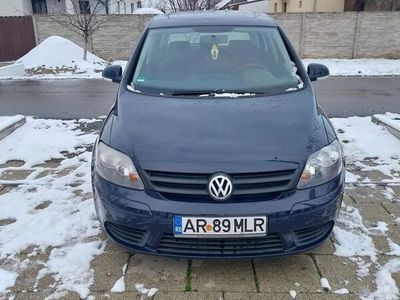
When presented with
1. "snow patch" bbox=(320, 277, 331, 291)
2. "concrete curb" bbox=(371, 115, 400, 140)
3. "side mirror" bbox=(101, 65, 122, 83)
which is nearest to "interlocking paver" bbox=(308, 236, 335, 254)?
"snow patch" bbox=(320, 277, 331, 291)

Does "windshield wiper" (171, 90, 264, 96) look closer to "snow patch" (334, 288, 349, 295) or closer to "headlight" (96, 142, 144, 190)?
"headlight" (96, 142, 144, 190)

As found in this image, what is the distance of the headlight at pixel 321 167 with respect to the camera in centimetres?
259

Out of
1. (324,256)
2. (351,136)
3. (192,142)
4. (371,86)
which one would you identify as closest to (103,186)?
(192,142)

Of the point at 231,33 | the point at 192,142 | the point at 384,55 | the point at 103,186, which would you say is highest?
the point at 231,33

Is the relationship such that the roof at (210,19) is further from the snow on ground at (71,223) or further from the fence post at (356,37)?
the fence post at (356,37)

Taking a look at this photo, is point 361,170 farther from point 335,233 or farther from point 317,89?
point 317,89

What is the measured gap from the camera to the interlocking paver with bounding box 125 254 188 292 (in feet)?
8.86

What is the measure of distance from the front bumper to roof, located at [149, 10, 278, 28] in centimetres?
198

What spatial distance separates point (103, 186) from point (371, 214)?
7.75ft

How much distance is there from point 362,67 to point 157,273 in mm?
14673

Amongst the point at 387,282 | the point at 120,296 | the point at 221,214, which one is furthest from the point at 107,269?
the point at 387,282

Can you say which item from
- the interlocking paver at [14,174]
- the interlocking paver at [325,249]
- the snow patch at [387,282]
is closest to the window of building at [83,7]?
the interlocking paver at [14,174]

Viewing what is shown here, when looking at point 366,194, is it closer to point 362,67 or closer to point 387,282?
point 387,282

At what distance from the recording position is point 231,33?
388 cm
